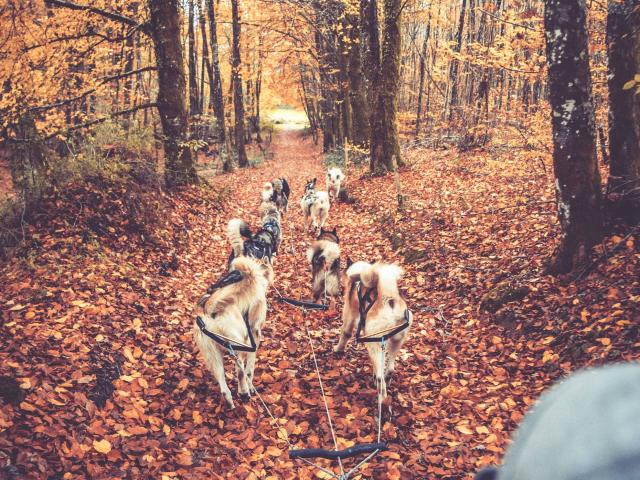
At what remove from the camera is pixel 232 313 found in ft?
15.0

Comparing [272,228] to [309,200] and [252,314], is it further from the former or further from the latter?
[252,314]

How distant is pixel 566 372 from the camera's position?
453 centimetres

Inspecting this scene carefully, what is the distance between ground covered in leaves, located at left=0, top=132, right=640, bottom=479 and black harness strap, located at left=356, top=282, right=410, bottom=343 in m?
1.03

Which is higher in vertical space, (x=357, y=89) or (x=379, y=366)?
(x=357, y=89)

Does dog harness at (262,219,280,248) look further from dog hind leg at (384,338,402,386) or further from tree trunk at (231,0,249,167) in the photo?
tree trunk at (231,0,249,167)

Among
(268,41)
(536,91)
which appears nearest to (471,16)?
Result: (536,91)

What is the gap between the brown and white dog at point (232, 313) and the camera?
176 inches

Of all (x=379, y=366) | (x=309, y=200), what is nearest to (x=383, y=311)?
(x=379, y=366)

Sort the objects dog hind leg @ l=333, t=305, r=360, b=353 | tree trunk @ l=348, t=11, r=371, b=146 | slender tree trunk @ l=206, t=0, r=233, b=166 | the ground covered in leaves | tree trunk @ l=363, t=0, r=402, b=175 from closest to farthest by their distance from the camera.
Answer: the ground covered in leaves
dog hind leg @ l=333, t=305, r=360, b=353
tree trunk @ l=363, t=0, r=402, b=175
slender tree trunk @ l=206, t=0, r=233, b=166
tree trunk @ l=348, t=11, r=371, b=146

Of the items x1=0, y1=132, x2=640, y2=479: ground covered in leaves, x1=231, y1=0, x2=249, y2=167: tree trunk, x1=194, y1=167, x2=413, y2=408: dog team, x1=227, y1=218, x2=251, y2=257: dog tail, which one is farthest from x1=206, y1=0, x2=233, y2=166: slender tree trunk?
x1=194, y1=167, x2=413, y2=408: dog team

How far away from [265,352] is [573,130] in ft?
18.7

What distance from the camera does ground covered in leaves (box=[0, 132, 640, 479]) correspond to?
3.99 metres

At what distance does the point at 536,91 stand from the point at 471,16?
9388mm

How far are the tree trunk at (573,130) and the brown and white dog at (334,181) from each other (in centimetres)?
941
